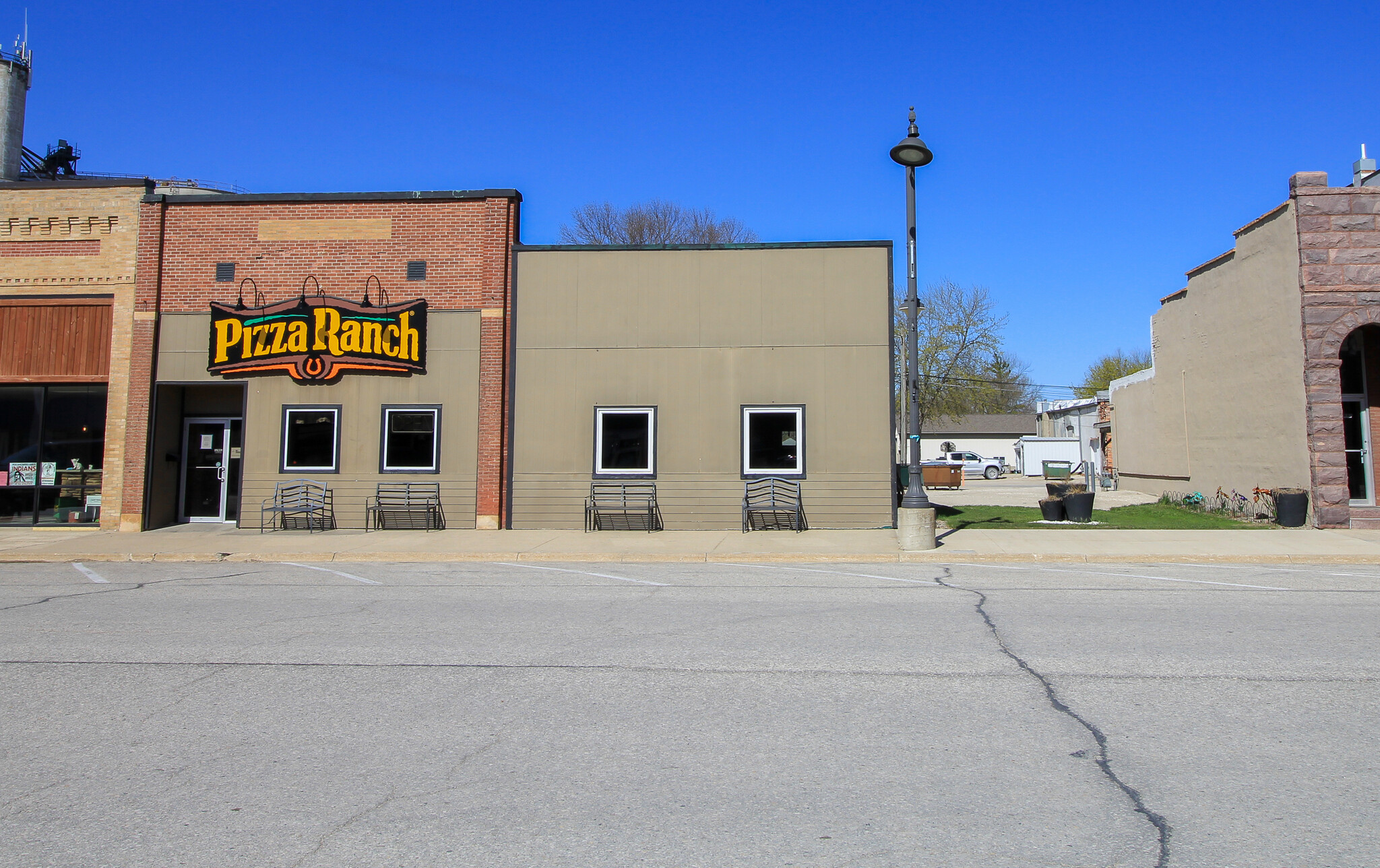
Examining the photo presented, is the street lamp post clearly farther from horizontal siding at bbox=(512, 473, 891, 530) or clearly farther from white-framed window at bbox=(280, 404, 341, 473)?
white-framed window at bbox=(280, 404, 341, 473)

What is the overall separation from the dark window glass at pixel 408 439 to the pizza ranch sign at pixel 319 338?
2.75 ft

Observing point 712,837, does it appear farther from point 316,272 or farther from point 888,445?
point 316,272

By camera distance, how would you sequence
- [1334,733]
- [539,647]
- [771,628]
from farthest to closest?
[771,628] < [539,647] < [1334,733]

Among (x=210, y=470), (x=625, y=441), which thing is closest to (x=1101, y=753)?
A: (x=625, y=441)

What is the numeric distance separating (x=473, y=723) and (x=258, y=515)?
14.4 m

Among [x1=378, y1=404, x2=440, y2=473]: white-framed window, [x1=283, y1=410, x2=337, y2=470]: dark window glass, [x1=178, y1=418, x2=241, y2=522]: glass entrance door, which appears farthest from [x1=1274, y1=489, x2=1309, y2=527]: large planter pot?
[x1=178, y1=418, x2=241, y2=522]: glass entrance door

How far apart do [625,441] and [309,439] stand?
6265 millimetres

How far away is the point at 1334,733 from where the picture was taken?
16.1ft

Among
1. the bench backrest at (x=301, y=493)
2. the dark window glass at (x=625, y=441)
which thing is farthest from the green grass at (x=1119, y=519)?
the bench backrest at (x=301, y=493)

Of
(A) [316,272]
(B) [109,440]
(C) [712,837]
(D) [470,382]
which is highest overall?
(A) [316,272]

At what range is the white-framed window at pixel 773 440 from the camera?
17141mm

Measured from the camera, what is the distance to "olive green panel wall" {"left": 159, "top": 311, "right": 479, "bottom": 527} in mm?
17500

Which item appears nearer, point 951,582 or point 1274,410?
point 951,582

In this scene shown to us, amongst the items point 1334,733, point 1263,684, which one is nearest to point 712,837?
point 1334,733
